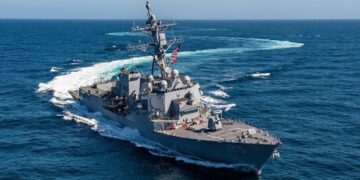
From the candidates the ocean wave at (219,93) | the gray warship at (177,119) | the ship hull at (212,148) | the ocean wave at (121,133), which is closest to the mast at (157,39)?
the gray warship at (177,119)

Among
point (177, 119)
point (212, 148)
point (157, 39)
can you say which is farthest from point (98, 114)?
point (212, 148)

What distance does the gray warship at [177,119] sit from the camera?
31.2m

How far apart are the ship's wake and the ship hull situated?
1.51 ft

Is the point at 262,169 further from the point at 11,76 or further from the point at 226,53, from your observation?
the point at 226,53

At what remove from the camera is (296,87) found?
59250mm

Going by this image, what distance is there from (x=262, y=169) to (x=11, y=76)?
5198 cm

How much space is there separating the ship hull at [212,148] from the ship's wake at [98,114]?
0.46 metres

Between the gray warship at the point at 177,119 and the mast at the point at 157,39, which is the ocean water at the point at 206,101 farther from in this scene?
the mast at the point at 157,39

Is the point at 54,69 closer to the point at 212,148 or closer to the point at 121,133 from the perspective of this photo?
the point at 121,133

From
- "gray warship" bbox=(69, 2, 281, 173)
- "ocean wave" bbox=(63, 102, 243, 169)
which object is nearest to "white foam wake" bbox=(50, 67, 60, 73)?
"ocean wave" bbox=(63, 102, 243, 169)

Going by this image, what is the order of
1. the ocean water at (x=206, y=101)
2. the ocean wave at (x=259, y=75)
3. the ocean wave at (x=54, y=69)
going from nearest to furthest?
the ocean water at (x=206, y=101) < the ocean wave at (x=259, y=75) < the ocean wave at (x=54, y=69)

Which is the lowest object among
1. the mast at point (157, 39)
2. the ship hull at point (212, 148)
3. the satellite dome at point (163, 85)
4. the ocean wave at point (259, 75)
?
the ship hull at point (212, 148)

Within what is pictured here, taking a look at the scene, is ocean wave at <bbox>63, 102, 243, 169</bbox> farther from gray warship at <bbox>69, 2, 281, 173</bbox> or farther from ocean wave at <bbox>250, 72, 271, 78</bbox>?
ocean wave at <bbox>250, 72, 271, 78</bbox>

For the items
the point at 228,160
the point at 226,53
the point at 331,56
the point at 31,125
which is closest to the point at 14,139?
the point at 31,125
